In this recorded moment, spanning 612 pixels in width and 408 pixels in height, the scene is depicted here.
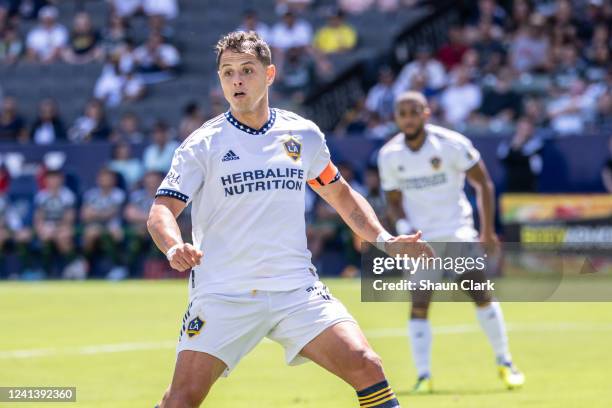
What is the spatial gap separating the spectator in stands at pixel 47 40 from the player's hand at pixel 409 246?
2494cm

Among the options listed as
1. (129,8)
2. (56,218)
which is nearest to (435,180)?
(56,218)

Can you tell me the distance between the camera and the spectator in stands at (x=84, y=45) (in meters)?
31.1

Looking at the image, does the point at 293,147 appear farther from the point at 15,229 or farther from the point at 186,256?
the point at 15,229

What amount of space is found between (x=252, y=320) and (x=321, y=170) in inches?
41.3

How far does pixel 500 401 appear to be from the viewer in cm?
1095

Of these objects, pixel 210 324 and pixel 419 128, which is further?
pixel 419 128

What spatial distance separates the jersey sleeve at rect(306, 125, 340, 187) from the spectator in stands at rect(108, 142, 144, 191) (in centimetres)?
1762

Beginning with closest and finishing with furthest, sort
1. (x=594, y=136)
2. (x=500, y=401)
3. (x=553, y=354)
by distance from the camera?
(x=500, y=401), (x=553, y=354), (x=594, y=136)

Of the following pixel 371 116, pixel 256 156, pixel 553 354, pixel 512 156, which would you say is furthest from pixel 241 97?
pixel 371 116

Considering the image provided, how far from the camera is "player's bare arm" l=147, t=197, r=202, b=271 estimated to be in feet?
21.3

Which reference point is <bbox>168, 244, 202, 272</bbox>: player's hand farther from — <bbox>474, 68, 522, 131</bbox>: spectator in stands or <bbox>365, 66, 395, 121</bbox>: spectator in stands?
<bbox>365, 66, 395, 121</bbox>: spectator in stands

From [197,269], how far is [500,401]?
439 centimetres

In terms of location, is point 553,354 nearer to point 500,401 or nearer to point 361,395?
point 500,401

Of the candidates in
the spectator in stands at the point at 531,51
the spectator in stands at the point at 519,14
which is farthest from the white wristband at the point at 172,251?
the spectator in stands at the point at 519,14
